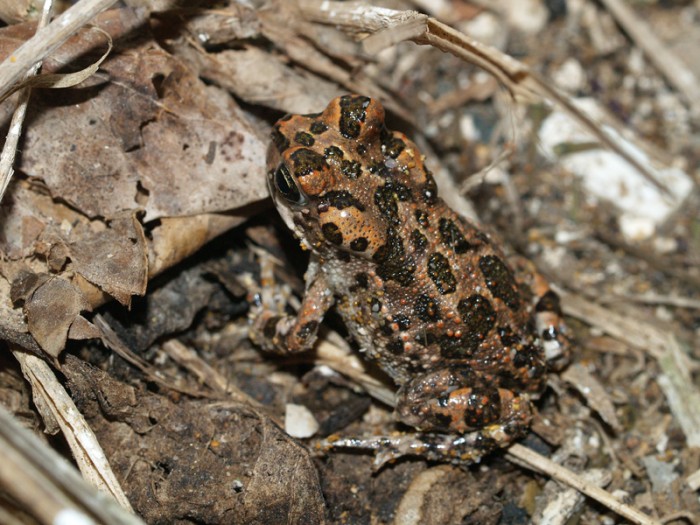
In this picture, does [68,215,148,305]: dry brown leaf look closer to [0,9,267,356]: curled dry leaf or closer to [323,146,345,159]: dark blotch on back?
[0,9,267,356]: curled dry leaf

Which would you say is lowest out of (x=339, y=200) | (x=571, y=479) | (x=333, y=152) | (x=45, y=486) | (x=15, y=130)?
(x=571, y=479)

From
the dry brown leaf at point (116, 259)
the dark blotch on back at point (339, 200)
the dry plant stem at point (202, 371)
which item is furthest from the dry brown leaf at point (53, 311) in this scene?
the dark blotch on back at point (339, 200)

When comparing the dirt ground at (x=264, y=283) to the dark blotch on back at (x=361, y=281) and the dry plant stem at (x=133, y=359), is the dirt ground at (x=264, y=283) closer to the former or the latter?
the dry plant stem at (x=133, y=359)

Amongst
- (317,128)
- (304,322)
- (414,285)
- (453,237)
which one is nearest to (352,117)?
(317,128)

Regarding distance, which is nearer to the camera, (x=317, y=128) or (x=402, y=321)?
(x=317, y=128)

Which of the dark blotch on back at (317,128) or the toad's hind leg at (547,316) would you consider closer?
the dark blotch on back at (317,128)

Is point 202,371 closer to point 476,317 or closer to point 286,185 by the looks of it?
point 286,185
